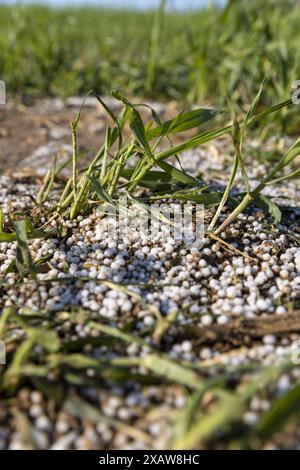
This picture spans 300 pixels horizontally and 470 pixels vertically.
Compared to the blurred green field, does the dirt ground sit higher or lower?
lower

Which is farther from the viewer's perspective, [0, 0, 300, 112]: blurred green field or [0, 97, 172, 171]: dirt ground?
[0, 0, 300, 112]: blurred green field

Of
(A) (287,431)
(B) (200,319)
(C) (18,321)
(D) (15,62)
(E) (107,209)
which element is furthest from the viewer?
(D) (15,62)

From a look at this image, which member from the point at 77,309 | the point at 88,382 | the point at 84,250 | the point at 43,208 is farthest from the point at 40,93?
the point at 88,382

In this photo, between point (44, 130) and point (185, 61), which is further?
point (185, 61)

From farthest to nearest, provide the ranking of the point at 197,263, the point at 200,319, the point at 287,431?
the point at 197,263 < the point at 200,319 < the point at 287,431

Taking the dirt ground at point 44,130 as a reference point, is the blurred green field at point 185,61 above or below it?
above

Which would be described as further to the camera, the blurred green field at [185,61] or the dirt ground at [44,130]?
the blurred green field at [185,61]

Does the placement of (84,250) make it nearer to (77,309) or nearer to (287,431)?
(77,309)

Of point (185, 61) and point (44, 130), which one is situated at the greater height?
point (185, 61)
